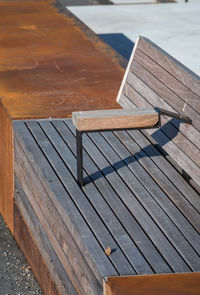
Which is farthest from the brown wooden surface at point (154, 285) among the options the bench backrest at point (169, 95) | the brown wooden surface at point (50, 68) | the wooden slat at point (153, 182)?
the brown wooden surface at point (50, 68)

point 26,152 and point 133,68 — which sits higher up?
point 133,68

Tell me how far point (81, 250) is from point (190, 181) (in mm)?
1005

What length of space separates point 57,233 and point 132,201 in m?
0.48

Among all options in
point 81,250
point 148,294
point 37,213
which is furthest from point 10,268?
point 148,294

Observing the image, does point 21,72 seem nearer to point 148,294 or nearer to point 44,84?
point 44,84

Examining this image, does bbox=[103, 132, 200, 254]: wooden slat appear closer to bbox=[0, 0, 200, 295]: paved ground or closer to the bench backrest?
the bench backrest

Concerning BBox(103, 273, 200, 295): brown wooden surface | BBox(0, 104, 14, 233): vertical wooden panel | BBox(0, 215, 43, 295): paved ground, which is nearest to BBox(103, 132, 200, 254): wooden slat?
BBox(103, 273, 200, 295): brown wooden surface

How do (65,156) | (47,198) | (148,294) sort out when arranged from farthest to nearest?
(65,156) < (47,198) < (148,294)

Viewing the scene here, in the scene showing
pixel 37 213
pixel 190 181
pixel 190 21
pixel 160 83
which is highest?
pixel 160 83

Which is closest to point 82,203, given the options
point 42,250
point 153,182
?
point 153,182

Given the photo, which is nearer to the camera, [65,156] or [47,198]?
[47,198]

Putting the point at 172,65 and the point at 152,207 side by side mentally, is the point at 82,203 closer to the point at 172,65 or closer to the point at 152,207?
the point at 152,207

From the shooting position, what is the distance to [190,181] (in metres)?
4.37

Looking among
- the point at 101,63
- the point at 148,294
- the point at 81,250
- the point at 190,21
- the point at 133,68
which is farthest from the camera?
the point at 190,21
